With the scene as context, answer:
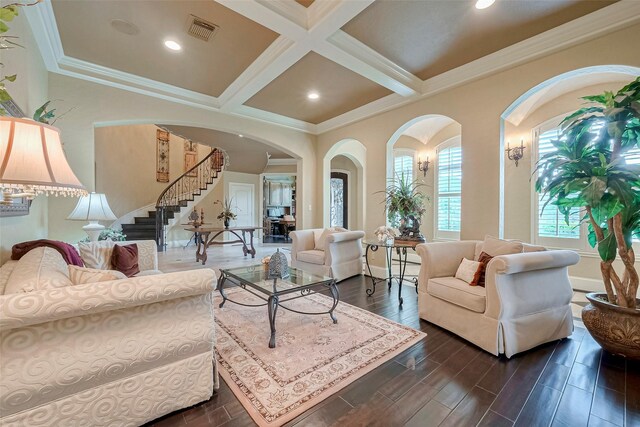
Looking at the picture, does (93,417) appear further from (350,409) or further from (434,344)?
(434,344)

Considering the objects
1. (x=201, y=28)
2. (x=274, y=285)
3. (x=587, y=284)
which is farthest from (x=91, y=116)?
(x=587, y=284)

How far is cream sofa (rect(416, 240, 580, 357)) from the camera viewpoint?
211cm

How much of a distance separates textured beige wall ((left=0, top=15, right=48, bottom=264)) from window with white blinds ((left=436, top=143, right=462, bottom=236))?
6.25 m

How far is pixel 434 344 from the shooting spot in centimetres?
→ 235

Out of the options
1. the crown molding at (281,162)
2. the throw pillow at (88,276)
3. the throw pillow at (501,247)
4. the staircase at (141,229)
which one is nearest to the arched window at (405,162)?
the throw pillow at (501,247)

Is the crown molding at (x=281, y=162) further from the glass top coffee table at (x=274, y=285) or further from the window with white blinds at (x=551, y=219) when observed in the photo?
the window with white blinds at (x=551, y=219)

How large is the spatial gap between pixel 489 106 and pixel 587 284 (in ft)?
10.1

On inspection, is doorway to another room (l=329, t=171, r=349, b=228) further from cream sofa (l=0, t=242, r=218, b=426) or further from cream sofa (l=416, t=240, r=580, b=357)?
cream sofa (l=0, t=242, r=218, b=426)

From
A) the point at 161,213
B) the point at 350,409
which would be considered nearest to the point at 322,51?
the point at 350,409

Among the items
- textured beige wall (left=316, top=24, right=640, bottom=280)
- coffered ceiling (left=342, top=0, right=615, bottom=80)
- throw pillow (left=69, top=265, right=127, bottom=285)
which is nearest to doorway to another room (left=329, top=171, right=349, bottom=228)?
textured beige wall (left=316, top=24, right=640, bottom=280)

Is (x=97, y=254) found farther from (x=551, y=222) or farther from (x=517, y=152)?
(x=551, y=222)

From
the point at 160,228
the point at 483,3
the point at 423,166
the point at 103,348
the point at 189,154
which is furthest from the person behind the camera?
the point at 189,154

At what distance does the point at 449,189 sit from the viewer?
5.57m

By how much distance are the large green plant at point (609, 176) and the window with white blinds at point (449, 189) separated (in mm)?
3116
